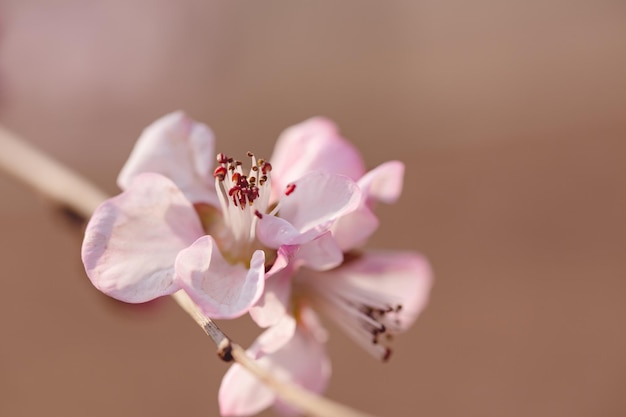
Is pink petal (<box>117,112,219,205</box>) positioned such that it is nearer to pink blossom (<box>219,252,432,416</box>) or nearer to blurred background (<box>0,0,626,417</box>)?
pink blossom (<box>219,252,432,416</box>)

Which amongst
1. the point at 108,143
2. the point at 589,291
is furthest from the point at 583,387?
the point at 108,143

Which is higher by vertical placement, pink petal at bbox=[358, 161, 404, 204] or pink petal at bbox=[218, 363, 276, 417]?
pink petal at bbox=[358, 161, 404, 204]

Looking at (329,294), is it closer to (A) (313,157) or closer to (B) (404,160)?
(A) (313,157)

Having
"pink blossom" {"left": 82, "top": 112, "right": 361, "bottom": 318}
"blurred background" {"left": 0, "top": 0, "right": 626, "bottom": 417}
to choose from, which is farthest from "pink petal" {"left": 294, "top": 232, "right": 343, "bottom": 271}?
"blurred background" {"left": 0, "top": 0, "right": 626, "bottom": 417}

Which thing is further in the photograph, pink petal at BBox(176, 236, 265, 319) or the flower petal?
the flower petal

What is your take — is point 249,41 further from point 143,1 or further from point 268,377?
point 268,377

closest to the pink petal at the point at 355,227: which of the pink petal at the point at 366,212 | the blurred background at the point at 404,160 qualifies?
the pink petal at the point at 366,212
